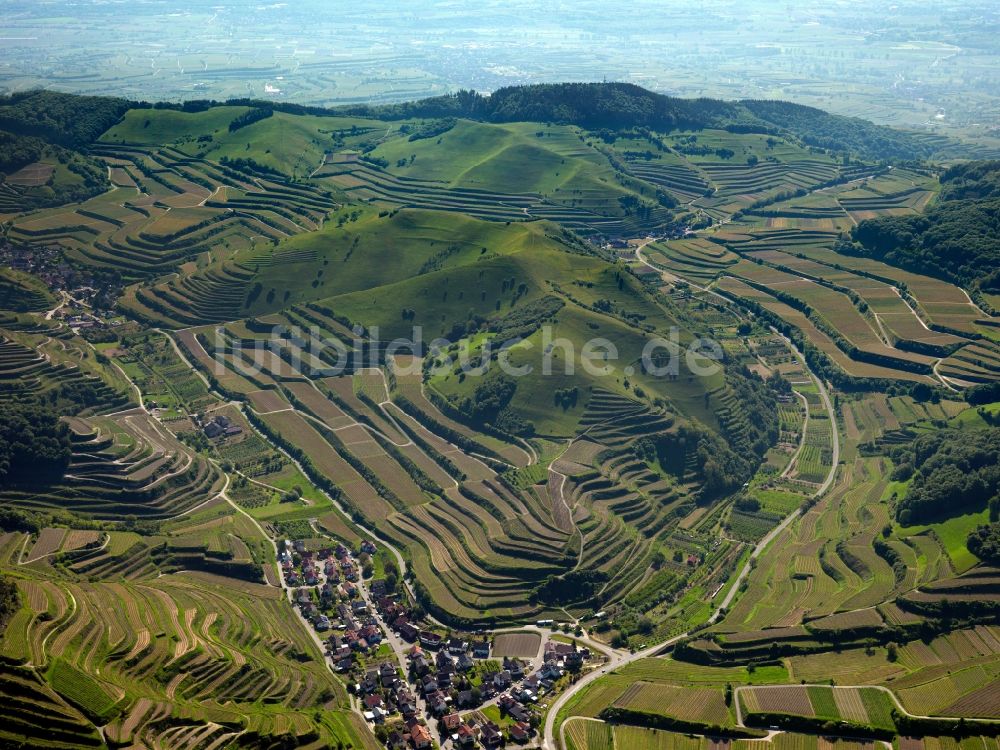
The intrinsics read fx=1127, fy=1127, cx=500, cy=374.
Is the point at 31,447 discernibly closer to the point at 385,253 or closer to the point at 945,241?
the point at 385,253

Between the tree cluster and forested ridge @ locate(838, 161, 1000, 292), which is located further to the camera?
forested ridge @ locate(838, 161, 1000, 292)

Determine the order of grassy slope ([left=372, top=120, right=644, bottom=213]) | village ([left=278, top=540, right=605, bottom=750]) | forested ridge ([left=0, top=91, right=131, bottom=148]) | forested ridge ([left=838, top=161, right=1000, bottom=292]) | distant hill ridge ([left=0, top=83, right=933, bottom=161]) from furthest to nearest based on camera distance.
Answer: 1. distant hill ridge ([left=0, top=83, right=933, bottom=161])
2. grassy slope ([left=372, top=120, right=644, bottom=213])
3. forested ridge ([left=0, top=91, right=131, bottom=148])
4. forested ridge ([left=838, top=161, right=1000, bottom=292])
5. village ([left=278, top=540, right=605, bottom=750])

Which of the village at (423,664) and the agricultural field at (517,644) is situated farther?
the agricultural field at (517,644)

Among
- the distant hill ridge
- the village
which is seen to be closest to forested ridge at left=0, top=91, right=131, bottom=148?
the distant hill ridge

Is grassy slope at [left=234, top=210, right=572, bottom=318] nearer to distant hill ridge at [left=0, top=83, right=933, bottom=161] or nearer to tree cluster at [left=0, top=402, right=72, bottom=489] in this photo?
tree cluster at [left=0, top=402, right=72, bottom=489]

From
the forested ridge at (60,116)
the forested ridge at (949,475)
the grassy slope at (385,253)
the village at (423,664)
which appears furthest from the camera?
the forested ridge at (60,116)

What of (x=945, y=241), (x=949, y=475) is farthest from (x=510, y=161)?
(x=949, y=475)

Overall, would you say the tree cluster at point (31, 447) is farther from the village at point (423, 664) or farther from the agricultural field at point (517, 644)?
the agricultural field at point (517, 644)

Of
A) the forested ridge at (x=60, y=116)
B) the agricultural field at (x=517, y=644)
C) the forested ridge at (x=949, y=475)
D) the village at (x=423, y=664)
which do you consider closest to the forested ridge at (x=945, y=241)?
the forested ridge at (x=949, y=475)

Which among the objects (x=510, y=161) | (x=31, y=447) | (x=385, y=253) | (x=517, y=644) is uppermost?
(x=510, y=161)
